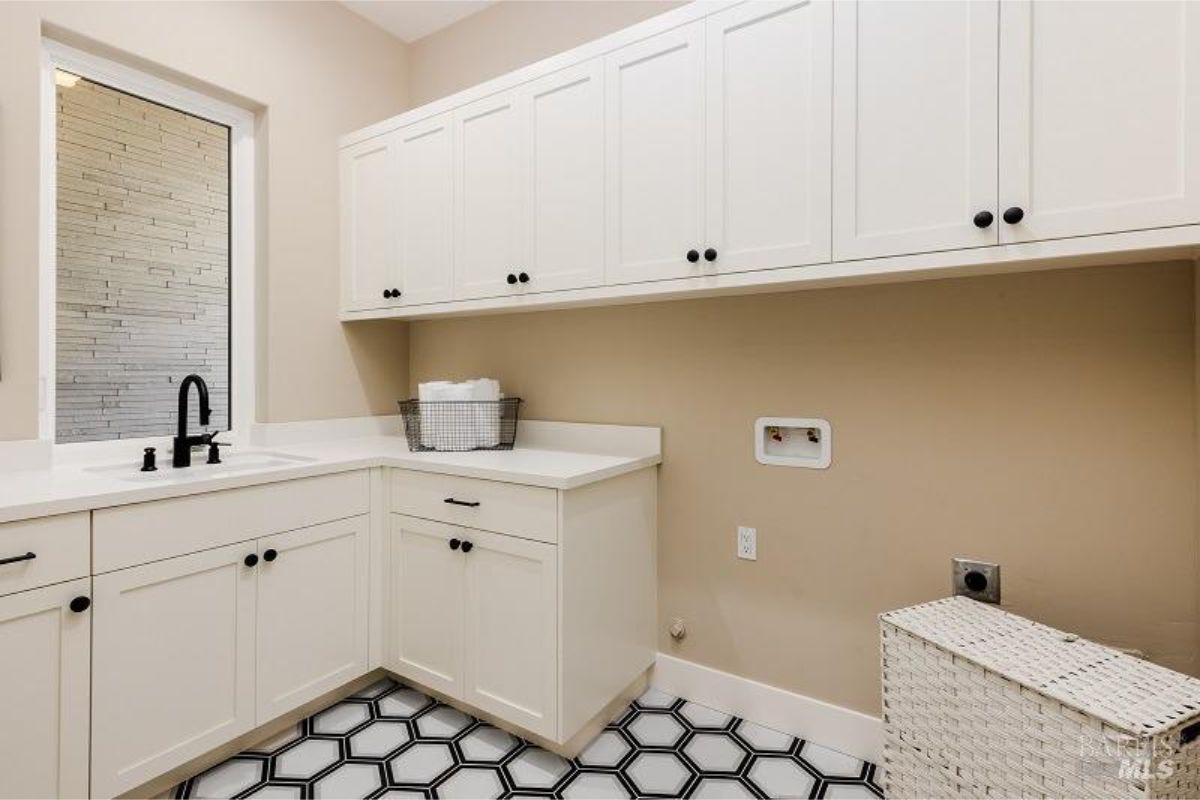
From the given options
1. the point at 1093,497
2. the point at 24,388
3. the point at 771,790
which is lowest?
the point at 771,790

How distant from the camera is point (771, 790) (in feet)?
5.49

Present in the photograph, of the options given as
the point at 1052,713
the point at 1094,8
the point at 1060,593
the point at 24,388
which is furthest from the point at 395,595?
the point at 1094,8

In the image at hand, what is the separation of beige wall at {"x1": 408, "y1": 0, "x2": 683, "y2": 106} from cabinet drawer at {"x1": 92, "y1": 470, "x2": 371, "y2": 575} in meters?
1.84

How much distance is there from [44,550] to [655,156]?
1.83 metres

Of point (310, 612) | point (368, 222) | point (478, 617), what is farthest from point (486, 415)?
point (368, 222)

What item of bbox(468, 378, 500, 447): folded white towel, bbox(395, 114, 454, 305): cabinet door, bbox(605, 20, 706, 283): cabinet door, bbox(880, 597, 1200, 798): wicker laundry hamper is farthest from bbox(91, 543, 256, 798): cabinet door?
bbox(880, 597, 1200, 798): wicker laundry hamper

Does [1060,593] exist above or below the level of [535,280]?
below

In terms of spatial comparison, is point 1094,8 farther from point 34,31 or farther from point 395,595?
point 34,31

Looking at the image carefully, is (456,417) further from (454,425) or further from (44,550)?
(44,550)

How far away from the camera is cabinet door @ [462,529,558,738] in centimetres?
176

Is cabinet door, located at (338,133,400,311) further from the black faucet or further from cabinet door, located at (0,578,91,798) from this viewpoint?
cabinet door, located at (0,578,91,798)

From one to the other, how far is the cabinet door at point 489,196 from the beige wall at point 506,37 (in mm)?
514

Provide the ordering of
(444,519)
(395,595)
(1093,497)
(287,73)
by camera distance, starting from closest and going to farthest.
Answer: (1093,497) < (444,519) < (395,595) < (287,73)

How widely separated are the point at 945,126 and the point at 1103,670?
1194 millimetres
